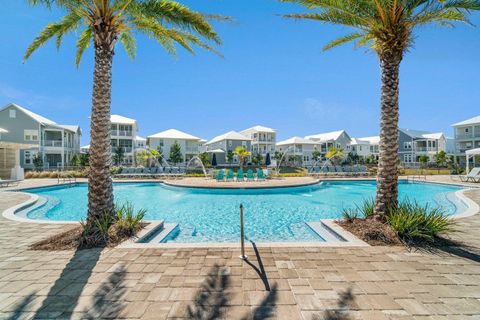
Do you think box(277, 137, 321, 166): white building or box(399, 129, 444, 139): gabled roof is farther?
box(277, 137, 321, 166): white building

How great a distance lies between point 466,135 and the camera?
42.0 metres

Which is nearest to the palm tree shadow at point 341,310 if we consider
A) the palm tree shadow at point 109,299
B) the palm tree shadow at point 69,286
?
the palm tree shadow at point 109,299

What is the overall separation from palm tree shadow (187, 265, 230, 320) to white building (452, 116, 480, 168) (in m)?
53.1

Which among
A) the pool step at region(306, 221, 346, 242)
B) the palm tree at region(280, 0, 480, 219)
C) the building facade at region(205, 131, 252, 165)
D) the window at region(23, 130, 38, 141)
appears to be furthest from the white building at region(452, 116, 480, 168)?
the window at region(23, 130, 38, 141)

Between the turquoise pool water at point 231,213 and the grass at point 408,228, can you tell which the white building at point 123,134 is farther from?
the grass at point 408,228

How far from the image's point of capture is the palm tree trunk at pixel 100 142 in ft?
19.1

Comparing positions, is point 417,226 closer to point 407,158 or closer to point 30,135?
point 30,135

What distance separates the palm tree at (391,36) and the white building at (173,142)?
38.7 meters

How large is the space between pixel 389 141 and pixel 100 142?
7.34 meters

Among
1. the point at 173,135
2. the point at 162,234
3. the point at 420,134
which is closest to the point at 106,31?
the point at 162,234

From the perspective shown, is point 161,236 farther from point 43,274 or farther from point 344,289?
point 344,289

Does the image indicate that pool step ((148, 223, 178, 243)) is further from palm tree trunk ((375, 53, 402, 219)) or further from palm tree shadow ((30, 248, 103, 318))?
Answer: palm tree trunk ((375, 53, 402, 219))

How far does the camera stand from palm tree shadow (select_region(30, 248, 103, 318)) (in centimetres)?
296

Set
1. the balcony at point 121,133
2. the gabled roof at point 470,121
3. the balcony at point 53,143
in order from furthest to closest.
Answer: the gabled roof at point 470,121 → the balcony at point 121,133 → the balcony at point 53,143
